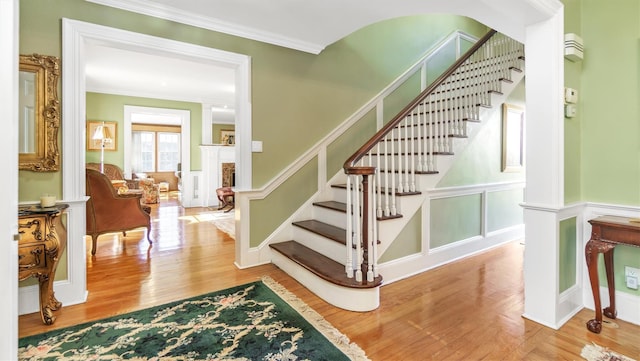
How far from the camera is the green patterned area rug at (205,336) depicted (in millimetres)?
1712

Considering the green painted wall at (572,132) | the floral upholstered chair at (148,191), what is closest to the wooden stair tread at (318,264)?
the green painted wall at (572,132)

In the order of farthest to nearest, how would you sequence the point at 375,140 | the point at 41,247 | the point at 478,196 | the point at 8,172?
the point at 478,196 < the point at 375,140 < the point at 41,247 < the point at 8,172

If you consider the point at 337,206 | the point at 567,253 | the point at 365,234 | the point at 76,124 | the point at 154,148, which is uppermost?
the point at 154,148

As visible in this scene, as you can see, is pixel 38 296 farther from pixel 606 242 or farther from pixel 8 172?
pixel 606 242

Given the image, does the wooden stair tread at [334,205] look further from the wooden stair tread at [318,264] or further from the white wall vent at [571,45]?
the white wall vent at [571,45]

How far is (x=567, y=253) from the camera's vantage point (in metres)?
2.14

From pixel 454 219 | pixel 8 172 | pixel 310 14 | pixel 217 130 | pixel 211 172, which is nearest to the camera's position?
pixel 8 172

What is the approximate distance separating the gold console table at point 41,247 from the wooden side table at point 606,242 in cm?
367

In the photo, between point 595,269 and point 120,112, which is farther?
point 120,112

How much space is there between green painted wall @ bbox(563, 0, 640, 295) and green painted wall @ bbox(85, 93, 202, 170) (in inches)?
273

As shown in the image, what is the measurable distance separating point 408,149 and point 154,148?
1057cm

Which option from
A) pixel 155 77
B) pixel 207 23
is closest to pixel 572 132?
pixel 207 23

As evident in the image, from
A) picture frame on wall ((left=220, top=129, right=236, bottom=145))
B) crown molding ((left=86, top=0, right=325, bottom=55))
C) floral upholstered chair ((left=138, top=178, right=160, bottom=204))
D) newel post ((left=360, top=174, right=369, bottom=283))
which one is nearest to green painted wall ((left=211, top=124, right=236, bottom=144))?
picture frame on wall ((left=220, top=129, right=236, bottom=145))

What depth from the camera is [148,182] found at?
23.5 ft
